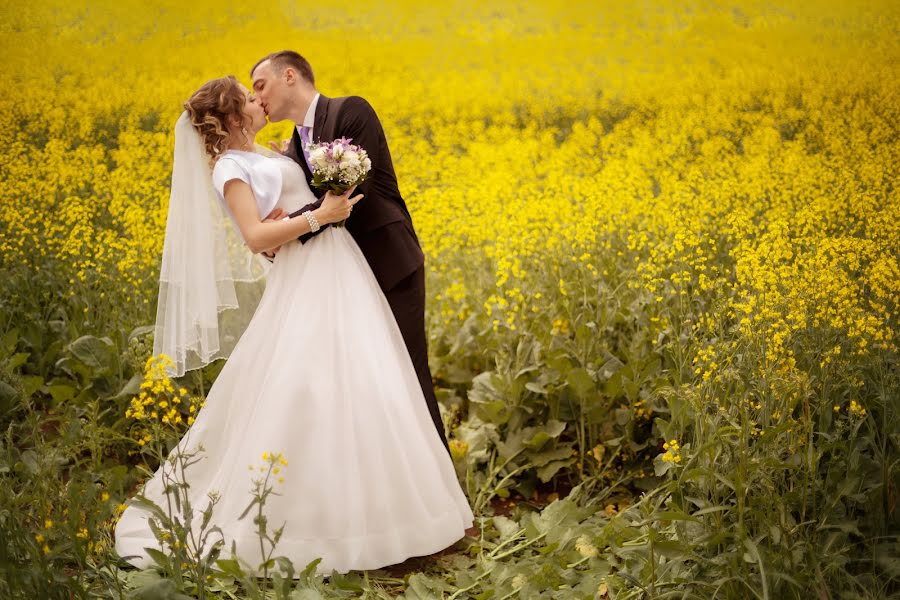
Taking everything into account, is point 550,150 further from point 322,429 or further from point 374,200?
point 322,429

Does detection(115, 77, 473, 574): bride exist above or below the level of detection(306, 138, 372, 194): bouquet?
below

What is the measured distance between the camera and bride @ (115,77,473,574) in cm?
247

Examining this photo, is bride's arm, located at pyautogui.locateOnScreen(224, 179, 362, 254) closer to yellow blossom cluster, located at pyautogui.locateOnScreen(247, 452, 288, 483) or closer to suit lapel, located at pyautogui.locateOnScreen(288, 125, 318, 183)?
suit lapel, located at pyautogui.locateOnScreen(288, 125, 318, 183)

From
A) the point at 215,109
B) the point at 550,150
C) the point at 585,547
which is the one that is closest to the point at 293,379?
the point at 215,109

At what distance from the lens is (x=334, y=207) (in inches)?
99.0

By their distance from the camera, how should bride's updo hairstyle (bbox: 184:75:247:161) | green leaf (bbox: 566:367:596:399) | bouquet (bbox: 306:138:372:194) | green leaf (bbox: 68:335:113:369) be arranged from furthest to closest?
green leaf (bbox: 68:335:113:369)
green leaf (bbox: 566:367:596:399)
bride's updo hairstyle (bbox: 184:75:247:161)
bouquet (bbox: 306:138:372:194)

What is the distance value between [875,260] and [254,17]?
4423 mm

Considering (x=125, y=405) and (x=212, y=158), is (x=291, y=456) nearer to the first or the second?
(x=212, y=158)

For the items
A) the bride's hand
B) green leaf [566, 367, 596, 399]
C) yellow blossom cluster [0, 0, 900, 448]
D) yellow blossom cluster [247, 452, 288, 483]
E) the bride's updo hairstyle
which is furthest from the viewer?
yellow blossom cluster [0, 0, 900, 448]

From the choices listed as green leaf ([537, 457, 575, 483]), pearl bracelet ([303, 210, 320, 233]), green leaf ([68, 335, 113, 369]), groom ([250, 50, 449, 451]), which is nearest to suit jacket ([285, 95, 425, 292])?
groom ([250, 50, 449, 451])

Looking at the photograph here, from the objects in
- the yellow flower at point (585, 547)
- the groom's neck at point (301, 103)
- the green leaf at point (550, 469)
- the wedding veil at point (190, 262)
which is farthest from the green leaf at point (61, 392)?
the yellow flower at point (585, 547)

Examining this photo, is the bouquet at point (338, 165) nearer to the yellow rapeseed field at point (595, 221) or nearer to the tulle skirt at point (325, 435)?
the tulle skirt at point (325, 435)

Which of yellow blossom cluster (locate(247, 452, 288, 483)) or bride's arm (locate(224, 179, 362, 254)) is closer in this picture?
yellow blossom cluster (locate(247, 452, 288, 483))

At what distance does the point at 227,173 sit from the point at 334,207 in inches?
14.5
